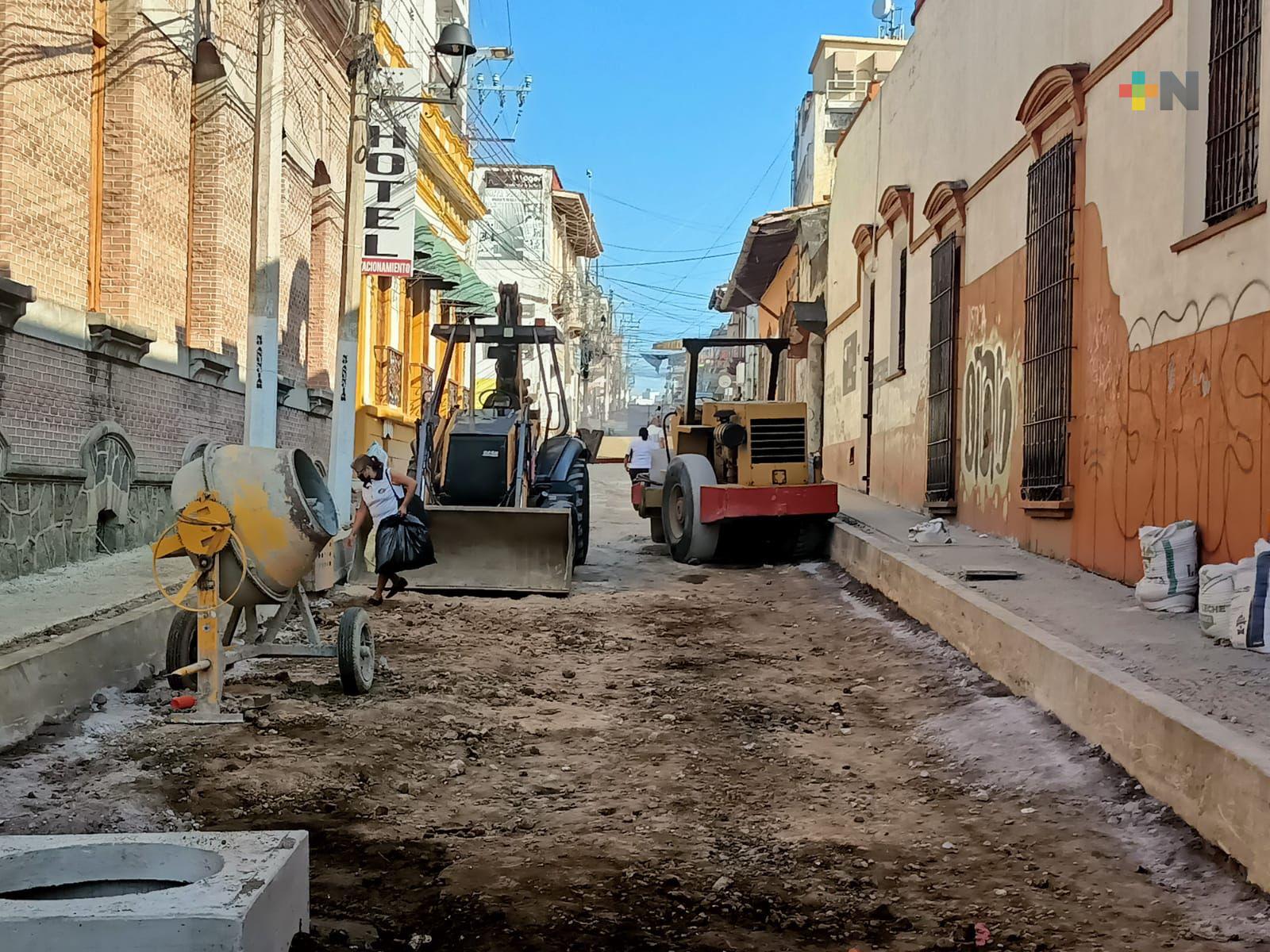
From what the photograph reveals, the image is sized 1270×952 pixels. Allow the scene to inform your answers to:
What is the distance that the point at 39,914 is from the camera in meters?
2.73

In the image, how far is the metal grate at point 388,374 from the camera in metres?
22.4

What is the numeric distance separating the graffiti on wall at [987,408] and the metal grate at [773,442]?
1844 millimetres

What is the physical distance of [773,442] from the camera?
44.5 feet

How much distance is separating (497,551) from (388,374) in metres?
12.7

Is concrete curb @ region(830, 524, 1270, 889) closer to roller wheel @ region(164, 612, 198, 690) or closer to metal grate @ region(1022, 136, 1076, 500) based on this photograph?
metal grate @ region(1022, 136, 1076, 500)

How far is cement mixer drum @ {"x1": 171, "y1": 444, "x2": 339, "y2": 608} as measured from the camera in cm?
614

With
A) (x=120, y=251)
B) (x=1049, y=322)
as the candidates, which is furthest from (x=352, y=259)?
(x=1049, y=322)

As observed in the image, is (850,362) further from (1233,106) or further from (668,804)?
(668,804)

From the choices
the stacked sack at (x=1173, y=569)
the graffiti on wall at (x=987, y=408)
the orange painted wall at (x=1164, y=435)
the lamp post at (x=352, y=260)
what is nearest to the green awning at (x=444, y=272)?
the lamp post at (x=352, y=260)

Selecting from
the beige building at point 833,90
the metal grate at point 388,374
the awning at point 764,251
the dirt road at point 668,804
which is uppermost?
the beige building at point 833,90

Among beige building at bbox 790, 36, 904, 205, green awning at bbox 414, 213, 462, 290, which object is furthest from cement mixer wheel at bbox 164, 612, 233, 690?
beige building at bbox 790, 36, 904, 205

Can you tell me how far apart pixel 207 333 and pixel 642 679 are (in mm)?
7874

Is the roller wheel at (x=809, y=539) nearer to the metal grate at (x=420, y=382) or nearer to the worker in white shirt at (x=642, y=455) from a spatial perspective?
the worker in white shirt at (x=642, y=455)

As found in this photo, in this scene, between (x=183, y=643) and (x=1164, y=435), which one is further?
(x=1164, y=435)
